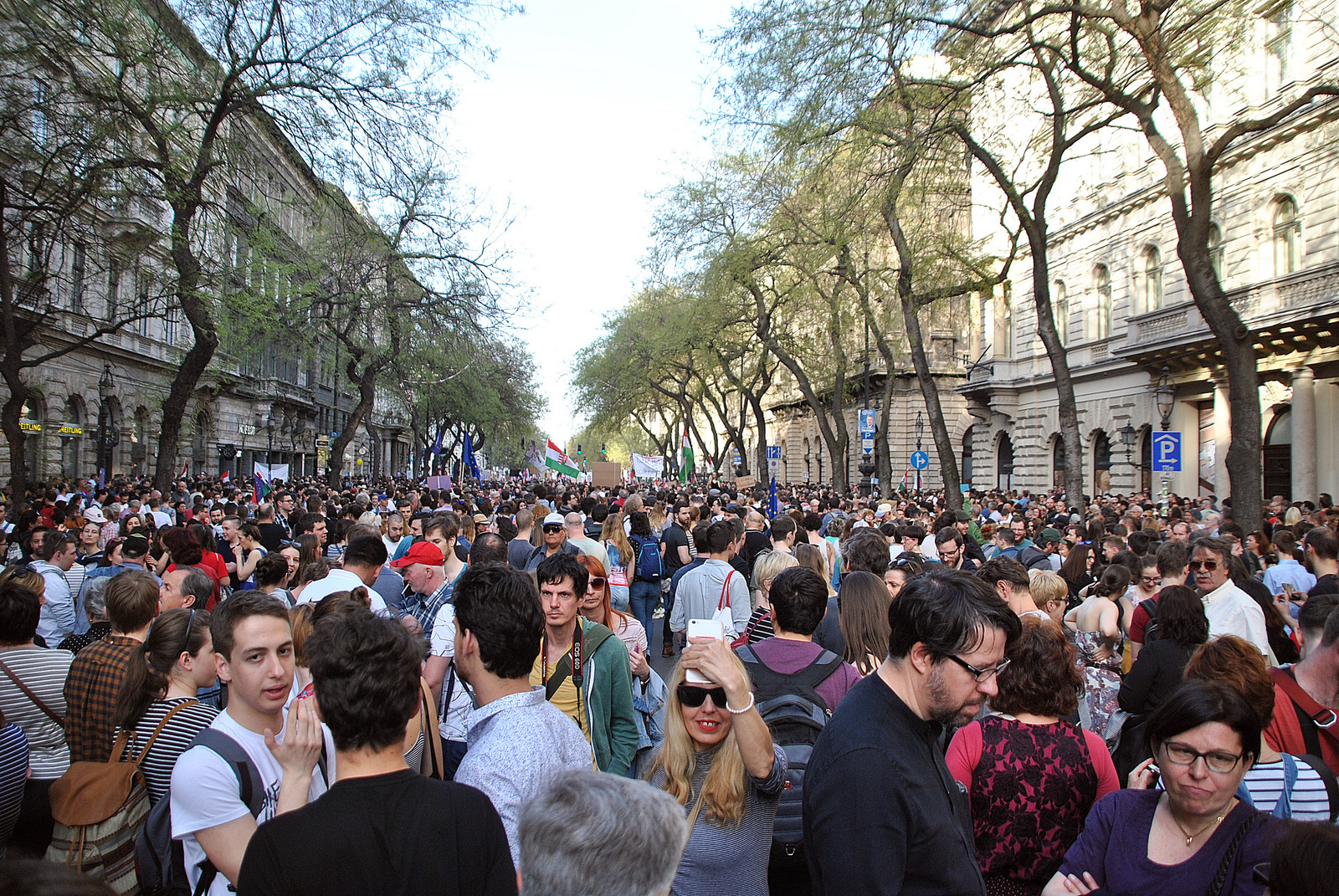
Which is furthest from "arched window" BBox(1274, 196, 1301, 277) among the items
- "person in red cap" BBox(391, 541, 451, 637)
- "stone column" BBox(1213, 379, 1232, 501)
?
"person in red cap" BBox(391, 541, 451, 637)

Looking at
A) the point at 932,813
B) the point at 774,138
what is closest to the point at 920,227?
the point at 774,138

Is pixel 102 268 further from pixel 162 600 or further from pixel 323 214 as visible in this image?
pixel 162 600

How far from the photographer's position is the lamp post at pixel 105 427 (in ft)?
75.8

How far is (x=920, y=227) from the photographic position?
2284 centimetres


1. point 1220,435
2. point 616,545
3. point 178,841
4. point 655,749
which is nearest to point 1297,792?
point 655,749

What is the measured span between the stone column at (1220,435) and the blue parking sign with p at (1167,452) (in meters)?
11.5

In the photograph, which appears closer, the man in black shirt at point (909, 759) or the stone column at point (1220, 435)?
the man in black shirt at point (909, 759)

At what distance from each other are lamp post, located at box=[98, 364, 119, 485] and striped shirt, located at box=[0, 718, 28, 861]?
71.1 ft

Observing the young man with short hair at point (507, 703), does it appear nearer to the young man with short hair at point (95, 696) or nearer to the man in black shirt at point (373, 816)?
the man in black shirt at point (373, 816)

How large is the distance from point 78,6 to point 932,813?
15.2 m

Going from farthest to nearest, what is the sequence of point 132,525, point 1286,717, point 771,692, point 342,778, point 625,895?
point 132,525 < point 771,692 < point 1286,717 < point 342,778 < point 625,895

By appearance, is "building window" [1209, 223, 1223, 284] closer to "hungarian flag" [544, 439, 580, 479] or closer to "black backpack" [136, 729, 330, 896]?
"hungarian flag" [544, 439, 580, 479]

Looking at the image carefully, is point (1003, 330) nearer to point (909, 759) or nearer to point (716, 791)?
point (716, 791)

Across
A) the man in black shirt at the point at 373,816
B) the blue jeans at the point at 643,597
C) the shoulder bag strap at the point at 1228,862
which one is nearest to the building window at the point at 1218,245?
the blue jeans at the point at 643,597
